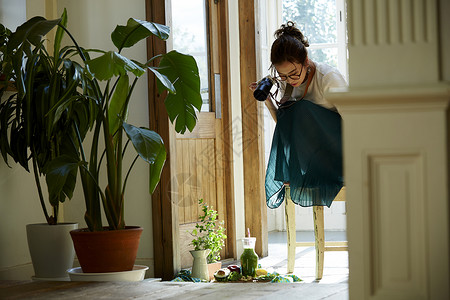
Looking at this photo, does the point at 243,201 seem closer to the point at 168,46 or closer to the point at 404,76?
the point at 168,46

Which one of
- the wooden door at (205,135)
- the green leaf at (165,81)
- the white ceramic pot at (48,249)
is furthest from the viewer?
the wooden door at (205,135)

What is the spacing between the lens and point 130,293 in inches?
92.7

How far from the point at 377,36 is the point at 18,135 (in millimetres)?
1919

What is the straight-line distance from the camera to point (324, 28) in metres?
5.82

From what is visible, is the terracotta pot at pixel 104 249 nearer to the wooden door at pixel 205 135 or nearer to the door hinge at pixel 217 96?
the wooden door at pixel 205 135

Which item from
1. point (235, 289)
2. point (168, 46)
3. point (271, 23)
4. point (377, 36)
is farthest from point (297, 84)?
point (271, 23)

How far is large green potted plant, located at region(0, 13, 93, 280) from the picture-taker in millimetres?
2742

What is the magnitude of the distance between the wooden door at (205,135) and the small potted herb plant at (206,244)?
0.08 meters

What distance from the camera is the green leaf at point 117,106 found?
9.57 ft

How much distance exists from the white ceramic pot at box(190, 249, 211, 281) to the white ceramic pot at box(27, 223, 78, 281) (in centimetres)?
85

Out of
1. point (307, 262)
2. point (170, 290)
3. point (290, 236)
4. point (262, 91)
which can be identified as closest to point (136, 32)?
point (262, 91)

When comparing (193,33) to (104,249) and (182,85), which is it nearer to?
(182,85)

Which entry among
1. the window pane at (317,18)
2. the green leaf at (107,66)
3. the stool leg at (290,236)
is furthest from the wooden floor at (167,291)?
the window pane at (317,18)

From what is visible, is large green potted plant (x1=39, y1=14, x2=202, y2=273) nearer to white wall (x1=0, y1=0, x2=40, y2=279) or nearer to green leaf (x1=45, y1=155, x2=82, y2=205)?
green leaf (x1=45, y1=155, x2=82, y2=205)
